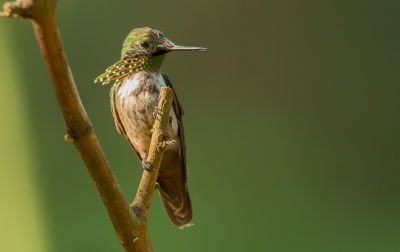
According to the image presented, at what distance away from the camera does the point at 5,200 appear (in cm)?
233

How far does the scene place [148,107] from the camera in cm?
151

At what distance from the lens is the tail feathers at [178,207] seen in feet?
5.45

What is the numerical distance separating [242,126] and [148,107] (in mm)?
1253

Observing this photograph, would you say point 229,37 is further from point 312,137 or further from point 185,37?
point 312,137

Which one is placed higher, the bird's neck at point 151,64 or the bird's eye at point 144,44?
the bird's eye at point 144,44

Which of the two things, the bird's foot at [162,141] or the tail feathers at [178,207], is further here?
the tail feathers at [178,207]

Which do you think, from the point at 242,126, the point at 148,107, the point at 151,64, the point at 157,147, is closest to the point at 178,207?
the point at 148,107

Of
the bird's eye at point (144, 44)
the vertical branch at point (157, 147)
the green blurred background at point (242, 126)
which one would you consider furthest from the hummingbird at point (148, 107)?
the green blurred background at point (242, 126)

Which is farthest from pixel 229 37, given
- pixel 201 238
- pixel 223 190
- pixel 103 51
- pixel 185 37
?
pixel 201 238

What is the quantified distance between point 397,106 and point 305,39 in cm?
68

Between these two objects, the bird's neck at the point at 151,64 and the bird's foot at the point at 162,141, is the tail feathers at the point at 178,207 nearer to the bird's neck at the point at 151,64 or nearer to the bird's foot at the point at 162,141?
the bird's neck at the point at 151,64

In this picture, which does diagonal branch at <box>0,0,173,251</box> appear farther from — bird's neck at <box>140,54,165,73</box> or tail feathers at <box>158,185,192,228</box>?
tail feathers at <box>158,185,192,228</box>

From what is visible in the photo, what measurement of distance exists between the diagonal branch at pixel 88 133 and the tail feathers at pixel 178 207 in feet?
2.02

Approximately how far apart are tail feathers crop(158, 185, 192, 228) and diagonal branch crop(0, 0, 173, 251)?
0.62 meters
